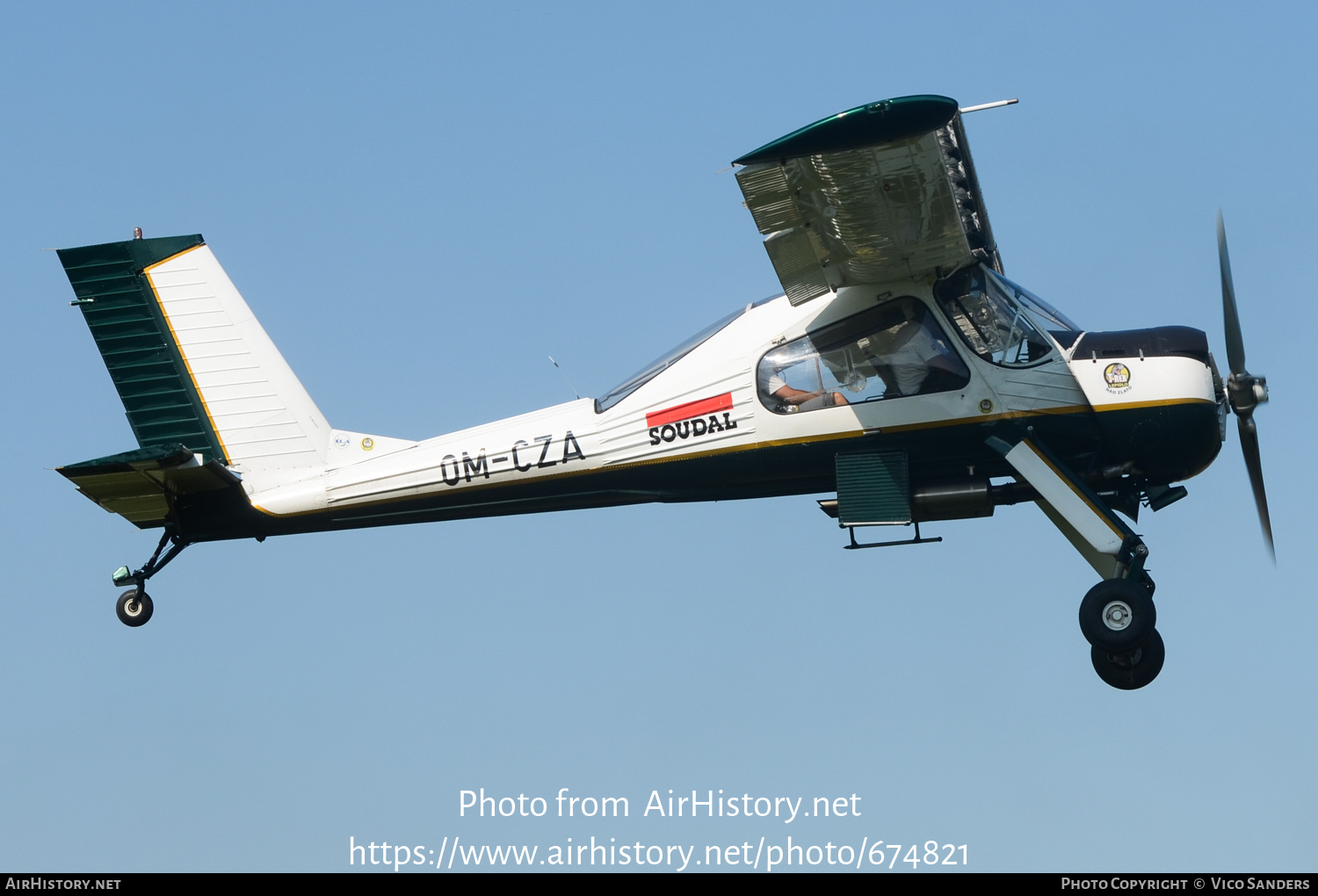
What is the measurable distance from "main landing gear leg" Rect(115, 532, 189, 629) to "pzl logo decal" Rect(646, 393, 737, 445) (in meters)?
4.59

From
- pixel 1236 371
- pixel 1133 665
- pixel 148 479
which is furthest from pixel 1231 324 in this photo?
pixel 148 479

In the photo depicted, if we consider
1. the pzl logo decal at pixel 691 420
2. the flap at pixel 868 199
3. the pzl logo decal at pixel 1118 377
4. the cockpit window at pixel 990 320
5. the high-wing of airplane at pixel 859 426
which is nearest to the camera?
the flap at pixel 868 199

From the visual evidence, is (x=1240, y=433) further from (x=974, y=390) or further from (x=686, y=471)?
(x=686, y=471)

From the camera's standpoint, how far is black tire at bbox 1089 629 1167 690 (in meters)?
12.9

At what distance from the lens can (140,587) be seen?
1481 centimetres

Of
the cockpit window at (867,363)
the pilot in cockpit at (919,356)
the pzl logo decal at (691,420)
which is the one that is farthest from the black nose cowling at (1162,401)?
the pzl logo decal at (691,420)

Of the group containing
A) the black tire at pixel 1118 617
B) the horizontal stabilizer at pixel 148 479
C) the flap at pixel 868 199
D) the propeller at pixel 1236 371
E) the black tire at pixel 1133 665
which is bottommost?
the black tire at pixel 1133 665

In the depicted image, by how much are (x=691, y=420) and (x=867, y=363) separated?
1611mm

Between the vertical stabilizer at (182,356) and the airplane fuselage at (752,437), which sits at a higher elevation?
the vertical stabilizer at (182,356)

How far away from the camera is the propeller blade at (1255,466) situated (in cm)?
1341

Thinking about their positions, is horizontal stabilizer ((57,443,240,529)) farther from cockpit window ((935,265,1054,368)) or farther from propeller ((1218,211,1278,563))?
propeller ((1218,211,1278,563))

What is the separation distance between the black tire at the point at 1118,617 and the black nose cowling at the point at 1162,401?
1115 mm

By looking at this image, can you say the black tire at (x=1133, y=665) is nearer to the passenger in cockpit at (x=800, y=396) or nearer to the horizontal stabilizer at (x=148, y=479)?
the passenger in cockpit at (x=800, y=396)

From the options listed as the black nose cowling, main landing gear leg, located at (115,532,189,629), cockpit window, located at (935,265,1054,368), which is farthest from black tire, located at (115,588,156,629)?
the black nose cowling
